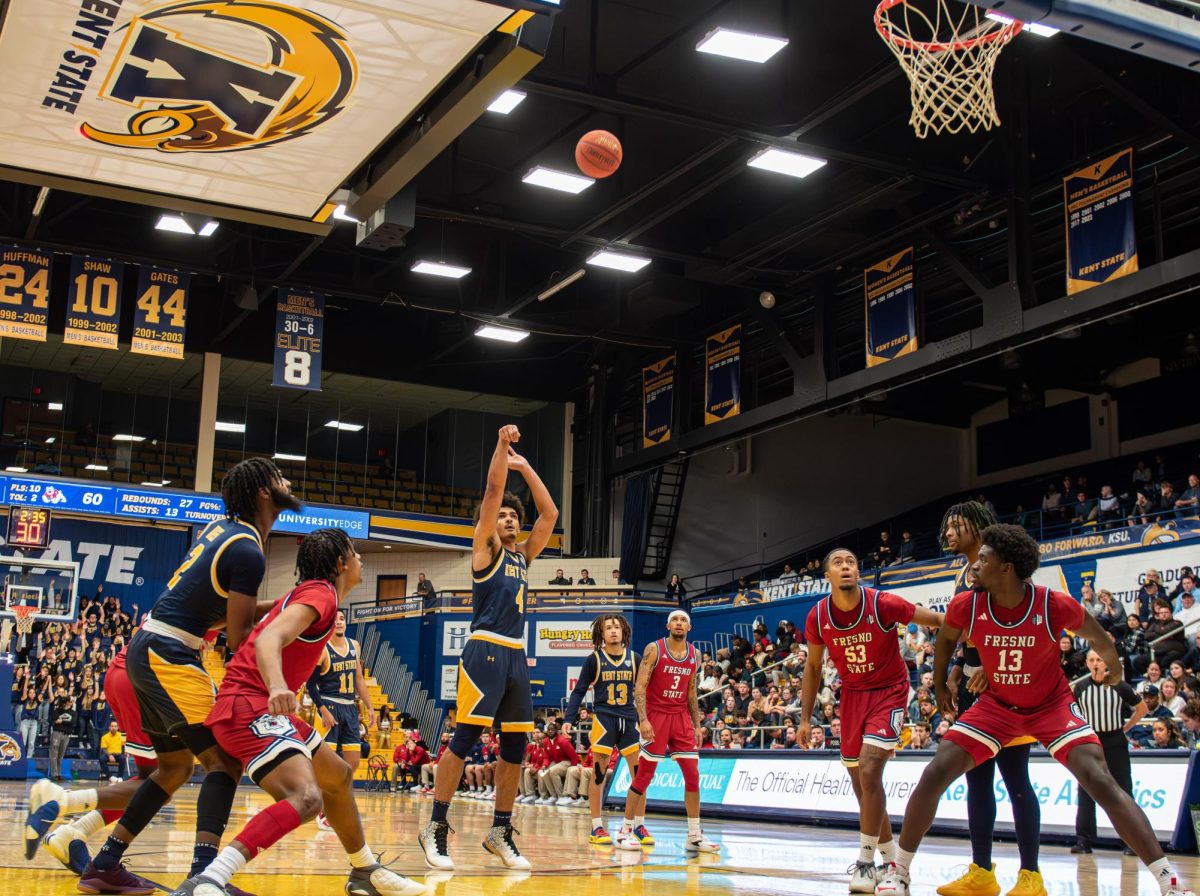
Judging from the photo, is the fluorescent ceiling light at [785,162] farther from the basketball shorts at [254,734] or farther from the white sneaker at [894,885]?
the basketball shorts at [254,734]

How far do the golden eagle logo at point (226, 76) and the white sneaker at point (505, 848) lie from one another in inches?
242

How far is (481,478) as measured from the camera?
118 ft

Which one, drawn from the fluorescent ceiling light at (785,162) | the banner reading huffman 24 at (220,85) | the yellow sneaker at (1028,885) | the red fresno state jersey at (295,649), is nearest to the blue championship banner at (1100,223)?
the fluorescent ceiling light at (785,162)

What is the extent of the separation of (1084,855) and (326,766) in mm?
7059

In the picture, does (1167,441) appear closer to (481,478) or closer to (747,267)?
(747,267)

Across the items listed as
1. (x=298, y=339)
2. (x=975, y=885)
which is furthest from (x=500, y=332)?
(x=975, y=885)

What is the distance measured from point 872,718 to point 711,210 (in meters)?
17.3

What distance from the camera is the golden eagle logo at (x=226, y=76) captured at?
9570mm

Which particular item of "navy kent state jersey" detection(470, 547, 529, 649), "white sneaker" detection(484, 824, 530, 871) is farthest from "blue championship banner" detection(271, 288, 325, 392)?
"white sneaker" detection(484, 824, 530, 871)

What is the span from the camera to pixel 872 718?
7297mm

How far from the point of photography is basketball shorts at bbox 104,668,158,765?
5.91 m

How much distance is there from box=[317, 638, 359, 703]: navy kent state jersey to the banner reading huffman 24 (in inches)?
179

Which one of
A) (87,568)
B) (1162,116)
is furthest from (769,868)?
(87,568)

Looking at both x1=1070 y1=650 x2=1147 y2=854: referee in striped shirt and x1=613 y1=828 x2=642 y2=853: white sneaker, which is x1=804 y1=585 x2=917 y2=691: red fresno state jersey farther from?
x1=613 y1=828 x2=642 y2=853: white sneaker
